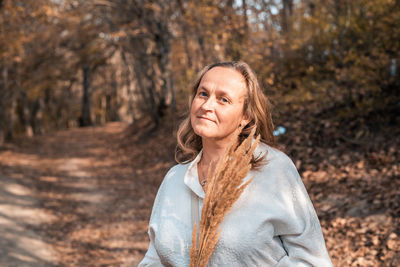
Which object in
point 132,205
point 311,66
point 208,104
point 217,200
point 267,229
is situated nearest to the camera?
point 217,200

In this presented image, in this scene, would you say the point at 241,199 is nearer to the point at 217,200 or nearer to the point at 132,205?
the point at 217,200

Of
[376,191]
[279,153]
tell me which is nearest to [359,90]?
[376,191]

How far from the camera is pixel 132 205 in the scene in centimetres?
830

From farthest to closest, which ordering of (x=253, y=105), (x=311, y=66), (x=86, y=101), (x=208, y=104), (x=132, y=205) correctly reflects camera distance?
(x=86, y=101) → (x=311, y=66) → (x=132, y=205) → (x=253, y=105) → (x=208, y=104)

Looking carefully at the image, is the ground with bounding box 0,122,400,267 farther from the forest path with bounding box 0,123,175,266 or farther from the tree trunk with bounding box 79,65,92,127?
the tree trunk with bounding box 79,65,92,127

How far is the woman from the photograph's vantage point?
5.46 ft

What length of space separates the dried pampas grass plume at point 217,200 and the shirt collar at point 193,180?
0.34m

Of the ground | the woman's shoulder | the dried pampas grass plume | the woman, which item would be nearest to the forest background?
the ground

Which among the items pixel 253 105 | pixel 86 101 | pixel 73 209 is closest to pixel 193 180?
pixel 253 105

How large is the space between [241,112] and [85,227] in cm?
620

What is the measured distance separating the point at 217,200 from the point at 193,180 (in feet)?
1.45

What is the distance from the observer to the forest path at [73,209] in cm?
604

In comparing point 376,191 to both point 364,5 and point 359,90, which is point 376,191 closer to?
point 359,90

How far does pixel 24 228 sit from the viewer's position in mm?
7043
